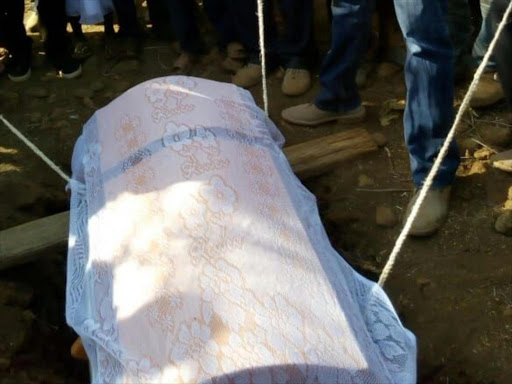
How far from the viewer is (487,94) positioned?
3.36 meters

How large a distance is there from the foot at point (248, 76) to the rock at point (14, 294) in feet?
5.53

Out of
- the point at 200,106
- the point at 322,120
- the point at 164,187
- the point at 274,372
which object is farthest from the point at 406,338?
the point at 322,120

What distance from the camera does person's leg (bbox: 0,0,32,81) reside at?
410 cm

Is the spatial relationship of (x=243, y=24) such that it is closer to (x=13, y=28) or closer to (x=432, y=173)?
(x=13, y=28)

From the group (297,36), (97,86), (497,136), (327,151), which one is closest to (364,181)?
(327,151)

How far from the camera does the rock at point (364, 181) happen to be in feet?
10.4

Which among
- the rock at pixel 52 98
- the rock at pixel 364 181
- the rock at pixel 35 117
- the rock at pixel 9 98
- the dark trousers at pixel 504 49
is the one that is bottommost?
the rock at pixel 35 117

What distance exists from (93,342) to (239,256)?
0.50 m

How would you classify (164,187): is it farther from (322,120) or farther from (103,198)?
(322,120)

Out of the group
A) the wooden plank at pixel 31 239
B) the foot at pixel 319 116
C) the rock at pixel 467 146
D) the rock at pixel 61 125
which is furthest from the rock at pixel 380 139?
the rock at pixel 61 125

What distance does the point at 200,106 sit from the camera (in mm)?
2320

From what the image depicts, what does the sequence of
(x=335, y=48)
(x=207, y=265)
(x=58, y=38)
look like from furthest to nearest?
1. (x=58, y=38)
2. (x=335, y=48)
3. (x=207, y=265)

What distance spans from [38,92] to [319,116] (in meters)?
1.76

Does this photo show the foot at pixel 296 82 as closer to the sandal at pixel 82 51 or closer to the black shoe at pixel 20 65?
the sandal at pixel 82 51
